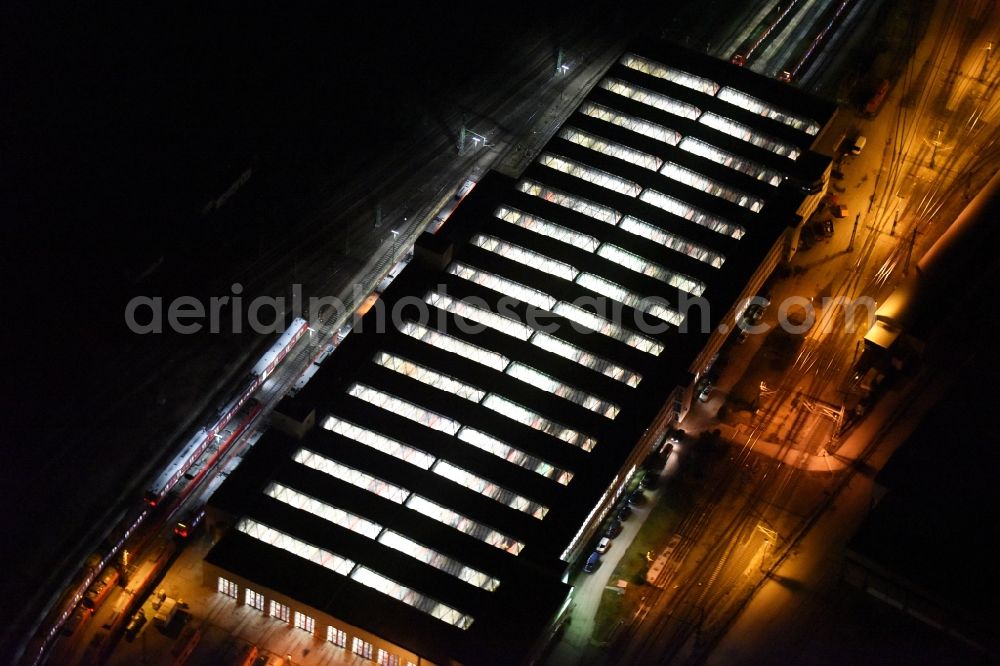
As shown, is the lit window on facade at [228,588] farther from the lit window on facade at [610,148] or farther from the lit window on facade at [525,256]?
the lit window on facade at [610,148]

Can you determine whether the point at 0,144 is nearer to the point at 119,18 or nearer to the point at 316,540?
the point at 119,18

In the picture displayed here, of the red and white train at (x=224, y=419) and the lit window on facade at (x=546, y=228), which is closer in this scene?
the red and white train at (x=224, y=419)

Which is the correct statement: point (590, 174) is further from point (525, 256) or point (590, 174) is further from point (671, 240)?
point (525, 256)

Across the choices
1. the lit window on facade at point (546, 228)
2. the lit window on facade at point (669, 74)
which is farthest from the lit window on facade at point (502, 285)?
the lit window on facade at point (669, 74)

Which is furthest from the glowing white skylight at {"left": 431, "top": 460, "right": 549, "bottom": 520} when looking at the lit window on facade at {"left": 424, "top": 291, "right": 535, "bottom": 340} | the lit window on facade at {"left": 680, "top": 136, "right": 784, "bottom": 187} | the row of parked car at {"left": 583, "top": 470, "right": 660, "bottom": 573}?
the lit window on facade at {"left": 680, "top": 136, "right": 784, "bottom": 187}

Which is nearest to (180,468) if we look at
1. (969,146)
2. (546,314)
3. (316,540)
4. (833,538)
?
(316,540)

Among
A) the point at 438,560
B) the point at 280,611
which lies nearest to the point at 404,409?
the point at 438,560
